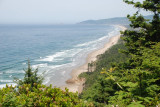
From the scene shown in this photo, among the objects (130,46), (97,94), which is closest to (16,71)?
(97,94)

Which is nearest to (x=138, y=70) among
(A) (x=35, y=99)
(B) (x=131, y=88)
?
(B) (x=131, y=88)

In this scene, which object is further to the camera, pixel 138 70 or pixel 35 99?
pixel 138 70

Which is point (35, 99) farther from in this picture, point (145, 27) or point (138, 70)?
point (145, 27)

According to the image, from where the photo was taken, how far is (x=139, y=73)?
6.66m

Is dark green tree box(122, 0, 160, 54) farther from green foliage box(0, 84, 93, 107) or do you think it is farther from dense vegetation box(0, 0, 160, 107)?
green foliage box(0, 84, 93, 107)

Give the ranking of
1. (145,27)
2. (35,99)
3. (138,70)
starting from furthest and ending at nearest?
(145,27) → (138,70) → (35,99)

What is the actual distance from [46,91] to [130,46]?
10676mm

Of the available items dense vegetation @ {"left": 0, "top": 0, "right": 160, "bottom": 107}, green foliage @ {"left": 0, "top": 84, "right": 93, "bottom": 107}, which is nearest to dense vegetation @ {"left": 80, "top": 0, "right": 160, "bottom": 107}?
dense vegetation @ {"left": 0, "top": 0, "right": 160, "bottom": 107}

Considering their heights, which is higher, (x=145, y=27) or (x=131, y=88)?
(x=145, y=27)

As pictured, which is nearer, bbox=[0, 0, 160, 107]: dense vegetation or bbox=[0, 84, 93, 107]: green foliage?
bbox=[0, 84, 93, 107]: green foliage

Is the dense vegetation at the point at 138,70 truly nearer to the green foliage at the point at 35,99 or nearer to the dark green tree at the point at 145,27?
the dark green tree at the point at 145,27

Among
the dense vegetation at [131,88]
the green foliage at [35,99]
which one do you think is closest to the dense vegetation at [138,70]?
the dense vegetation at [131,88]

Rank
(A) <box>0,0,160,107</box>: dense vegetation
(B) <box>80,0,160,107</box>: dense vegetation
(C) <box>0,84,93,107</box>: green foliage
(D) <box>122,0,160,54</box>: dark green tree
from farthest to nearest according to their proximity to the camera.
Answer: (D) <box>122,0,160,54</box>: dark green tree, (B) <box>80,0,160,107</box>: dense vegetation, (A) <box>0,0,160,107</box>: dense vegetation, (C) <box>0,84,93,107</box>: green foliage

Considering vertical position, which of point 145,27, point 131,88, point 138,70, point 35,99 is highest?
point 145,27
